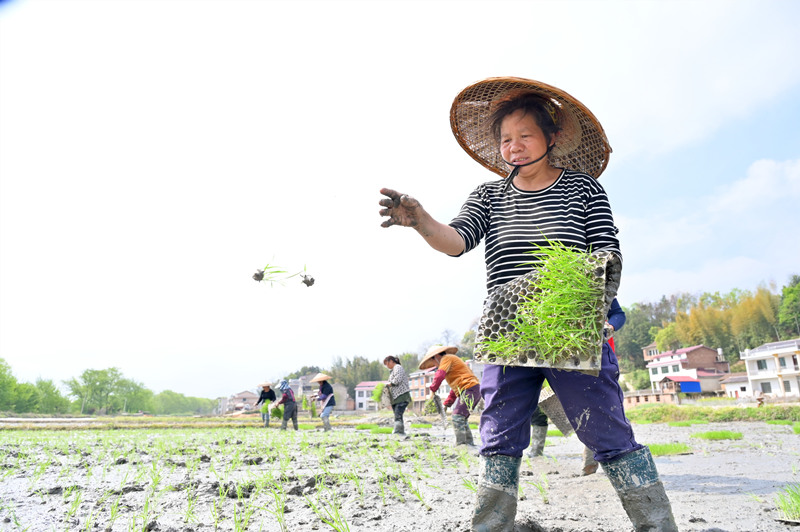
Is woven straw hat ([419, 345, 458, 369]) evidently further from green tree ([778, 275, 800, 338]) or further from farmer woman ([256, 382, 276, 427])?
green tree ([778, 275, 800, 338])

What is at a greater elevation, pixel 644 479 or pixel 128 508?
pixel 644 479

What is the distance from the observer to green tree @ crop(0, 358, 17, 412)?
169 ft

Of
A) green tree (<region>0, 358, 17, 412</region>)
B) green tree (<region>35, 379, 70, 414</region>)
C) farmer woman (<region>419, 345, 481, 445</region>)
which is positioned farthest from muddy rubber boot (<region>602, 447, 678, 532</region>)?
green tree (<region>35, 379, 70, 414</region>)

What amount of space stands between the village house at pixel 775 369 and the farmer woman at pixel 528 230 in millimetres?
45501

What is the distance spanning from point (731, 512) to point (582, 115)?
232 cm

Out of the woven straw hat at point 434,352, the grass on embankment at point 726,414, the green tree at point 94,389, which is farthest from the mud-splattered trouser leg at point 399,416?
the green tree at point 94,389

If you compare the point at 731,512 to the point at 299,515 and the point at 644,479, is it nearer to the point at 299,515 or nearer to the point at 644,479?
the point at 644,479

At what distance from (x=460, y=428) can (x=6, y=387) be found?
66157mm

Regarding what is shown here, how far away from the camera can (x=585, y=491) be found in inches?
125

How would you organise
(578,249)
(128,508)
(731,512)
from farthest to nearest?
(128,508), (731,512), (578,249)

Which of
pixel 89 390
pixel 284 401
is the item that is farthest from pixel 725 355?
pixel 89 390

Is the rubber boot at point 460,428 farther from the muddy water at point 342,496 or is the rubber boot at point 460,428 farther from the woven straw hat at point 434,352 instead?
the muddy water at point 342,496

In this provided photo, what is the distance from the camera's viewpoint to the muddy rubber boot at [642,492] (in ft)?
5.36

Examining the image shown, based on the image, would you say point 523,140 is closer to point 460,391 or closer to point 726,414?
point 460,391
